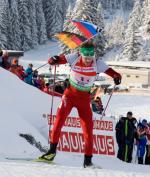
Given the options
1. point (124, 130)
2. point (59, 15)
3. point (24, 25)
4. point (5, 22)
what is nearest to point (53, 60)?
point (124, 130)

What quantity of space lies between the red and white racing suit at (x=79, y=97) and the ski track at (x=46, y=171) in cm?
57

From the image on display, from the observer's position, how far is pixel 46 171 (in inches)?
257

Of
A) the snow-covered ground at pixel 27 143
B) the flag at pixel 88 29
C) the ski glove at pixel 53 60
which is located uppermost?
the flag at pixel 88 29

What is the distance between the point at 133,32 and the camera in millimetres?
72688

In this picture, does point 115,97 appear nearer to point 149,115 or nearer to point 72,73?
point 149,115

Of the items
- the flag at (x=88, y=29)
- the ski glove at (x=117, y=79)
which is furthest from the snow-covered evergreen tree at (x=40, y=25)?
the ski glove at (x=117, y=79)

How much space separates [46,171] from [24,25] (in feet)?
247

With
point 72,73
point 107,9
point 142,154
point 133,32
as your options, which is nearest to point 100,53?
point 133,32

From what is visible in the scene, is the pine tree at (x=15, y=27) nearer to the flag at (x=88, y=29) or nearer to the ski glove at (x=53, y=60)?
the flag at (x=88, y=29)

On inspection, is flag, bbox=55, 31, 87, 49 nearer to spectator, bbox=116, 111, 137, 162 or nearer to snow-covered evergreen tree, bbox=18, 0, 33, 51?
spectator, bbox=116, 111, 137, 162

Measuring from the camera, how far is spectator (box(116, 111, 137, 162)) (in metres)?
12.0

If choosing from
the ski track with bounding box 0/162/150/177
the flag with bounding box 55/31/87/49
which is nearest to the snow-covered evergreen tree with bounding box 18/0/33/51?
the flag with bounding box 55/31/87/49

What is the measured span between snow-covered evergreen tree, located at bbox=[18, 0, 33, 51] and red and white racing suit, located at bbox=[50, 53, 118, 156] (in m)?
73.4

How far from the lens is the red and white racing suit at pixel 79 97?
7285mm
